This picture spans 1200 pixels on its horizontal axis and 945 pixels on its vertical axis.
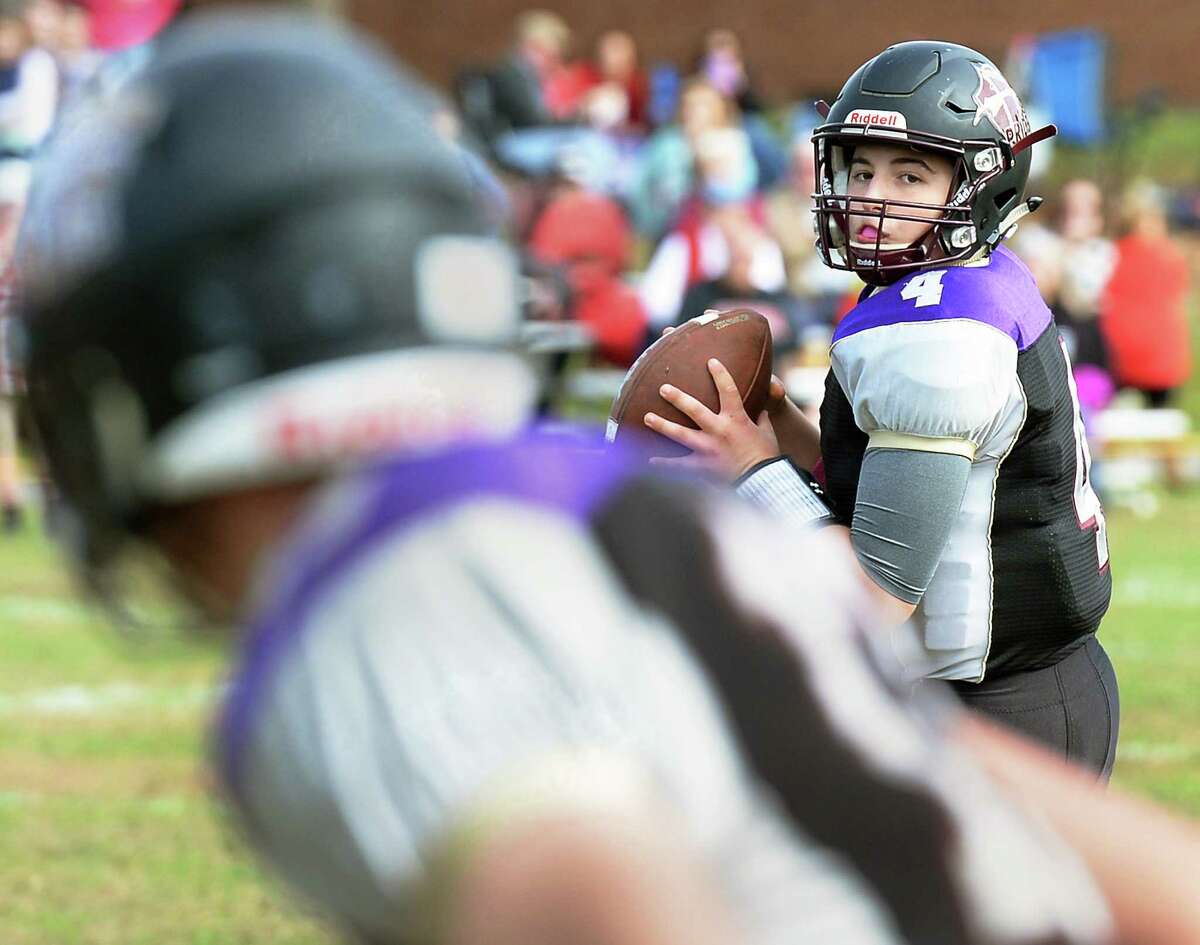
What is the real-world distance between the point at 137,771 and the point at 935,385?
3.83m

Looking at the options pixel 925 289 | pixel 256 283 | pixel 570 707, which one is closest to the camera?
pixel 570 707

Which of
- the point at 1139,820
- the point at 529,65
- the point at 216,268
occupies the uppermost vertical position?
the point at 216,268

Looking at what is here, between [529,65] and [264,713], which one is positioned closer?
[264,713]

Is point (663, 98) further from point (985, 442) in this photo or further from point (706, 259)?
point (985, 442)

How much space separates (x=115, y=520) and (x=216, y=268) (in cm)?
19

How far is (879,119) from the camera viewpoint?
310 cm

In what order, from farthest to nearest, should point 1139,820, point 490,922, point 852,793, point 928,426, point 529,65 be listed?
1. point 529,65
2. point 928,426
3. point 1139,820
4. point 852,793
5. point 490,922

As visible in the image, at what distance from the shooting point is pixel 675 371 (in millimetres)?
3070

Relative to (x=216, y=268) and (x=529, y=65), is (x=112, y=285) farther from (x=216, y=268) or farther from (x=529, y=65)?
(x=529, y=65)

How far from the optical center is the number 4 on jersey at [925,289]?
9.59ft

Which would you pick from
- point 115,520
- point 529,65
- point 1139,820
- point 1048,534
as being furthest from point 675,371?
point 529,65

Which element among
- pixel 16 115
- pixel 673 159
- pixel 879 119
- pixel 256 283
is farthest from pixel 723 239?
pixel 256 283

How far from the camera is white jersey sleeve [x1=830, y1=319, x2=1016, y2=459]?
2.81m

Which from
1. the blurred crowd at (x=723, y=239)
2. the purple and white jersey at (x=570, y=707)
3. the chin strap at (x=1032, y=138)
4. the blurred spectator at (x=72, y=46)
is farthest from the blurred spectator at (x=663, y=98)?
the purple and white jersey at (x=570, y=707)
